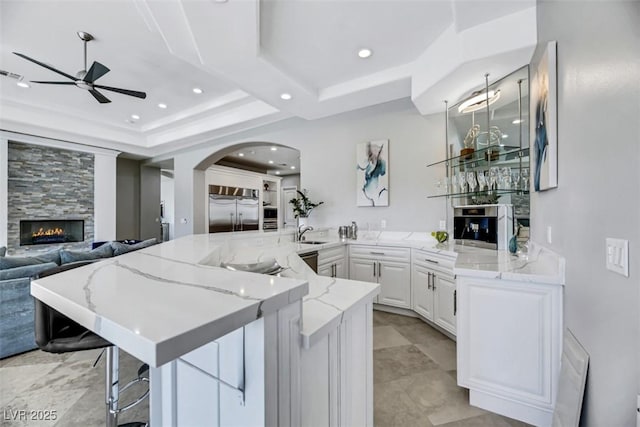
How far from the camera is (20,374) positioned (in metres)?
2.12

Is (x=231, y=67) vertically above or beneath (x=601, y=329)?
above

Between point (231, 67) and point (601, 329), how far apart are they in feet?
10.1

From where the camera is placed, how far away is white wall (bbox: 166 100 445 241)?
11.8 ft

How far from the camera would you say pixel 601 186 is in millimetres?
1109

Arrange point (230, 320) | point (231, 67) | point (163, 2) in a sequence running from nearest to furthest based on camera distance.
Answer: point (230, 320), point (163, 2), point (231, 67)

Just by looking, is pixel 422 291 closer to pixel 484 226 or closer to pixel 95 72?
pixel 484 226

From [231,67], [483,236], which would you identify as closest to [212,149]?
[231,67]

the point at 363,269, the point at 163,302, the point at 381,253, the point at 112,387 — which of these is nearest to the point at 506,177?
the point at 381,253

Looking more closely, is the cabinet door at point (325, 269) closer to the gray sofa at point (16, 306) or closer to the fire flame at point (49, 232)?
the gray sofa at point (16, 306)

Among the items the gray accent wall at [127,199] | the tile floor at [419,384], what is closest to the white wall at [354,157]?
the tile floor at [419,384]

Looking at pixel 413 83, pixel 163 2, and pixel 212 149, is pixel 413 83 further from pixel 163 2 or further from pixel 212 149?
pixel 212 149

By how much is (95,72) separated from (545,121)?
3.95 m

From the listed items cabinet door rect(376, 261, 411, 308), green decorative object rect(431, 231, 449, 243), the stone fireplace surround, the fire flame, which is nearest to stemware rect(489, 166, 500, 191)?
green decorative object rect(431, 231, 449, 243)

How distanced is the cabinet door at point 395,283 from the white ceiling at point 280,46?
6.21ft
